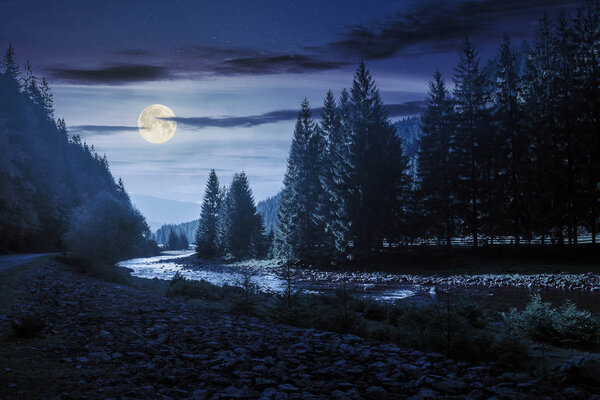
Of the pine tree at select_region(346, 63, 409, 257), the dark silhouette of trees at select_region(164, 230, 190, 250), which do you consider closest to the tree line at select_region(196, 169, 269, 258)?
the pine tree at select_region(346, 63, 409, 257)

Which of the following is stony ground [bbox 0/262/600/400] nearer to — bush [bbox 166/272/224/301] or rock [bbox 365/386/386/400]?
rock [bbox 365/386/386/400]

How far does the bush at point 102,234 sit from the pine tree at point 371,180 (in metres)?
22.1

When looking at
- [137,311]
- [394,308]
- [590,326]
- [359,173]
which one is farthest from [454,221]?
[137,311]

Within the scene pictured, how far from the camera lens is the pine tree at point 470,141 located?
3766 centimetres

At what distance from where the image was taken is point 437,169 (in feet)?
128

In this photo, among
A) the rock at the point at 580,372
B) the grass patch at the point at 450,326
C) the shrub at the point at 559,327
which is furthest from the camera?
the shrub at the point at 559,327

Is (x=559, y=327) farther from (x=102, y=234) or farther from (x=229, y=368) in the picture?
(x=102, y=234)

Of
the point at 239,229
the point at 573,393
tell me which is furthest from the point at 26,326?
the point at 239,229

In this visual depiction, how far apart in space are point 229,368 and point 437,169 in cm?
3607

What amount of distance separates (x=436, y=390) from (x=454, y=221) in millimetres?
36390

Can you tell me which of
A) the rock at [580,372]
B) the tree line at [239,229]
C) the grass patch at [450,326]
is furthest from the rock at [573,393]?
the tree line at [239,229]

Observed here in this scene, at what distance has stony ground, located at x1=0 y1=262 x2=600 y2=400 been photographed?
5.94 metres

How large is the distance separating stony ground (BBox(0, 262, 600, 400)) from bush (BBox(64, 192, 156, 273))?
23870 mm

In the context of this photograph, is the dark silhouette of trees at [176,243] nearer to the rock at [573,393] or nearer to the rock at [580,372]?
the rock at [580,372]
